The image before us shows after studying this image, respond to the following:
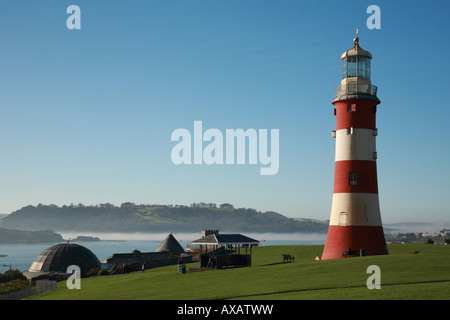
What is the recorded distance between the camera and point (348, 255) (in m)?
40.3

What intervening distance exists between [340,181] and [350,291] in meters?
18.0

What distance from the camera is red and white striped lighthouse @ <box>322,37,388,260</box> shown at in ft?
134

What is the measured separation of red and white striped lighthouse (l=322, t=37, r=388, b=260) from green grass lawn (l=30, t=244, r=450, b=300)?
16.1 feet

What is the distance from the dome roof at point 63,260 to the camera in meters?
67.5

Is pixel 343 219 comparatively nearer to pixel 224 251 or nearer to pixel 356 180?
pixel 356 180

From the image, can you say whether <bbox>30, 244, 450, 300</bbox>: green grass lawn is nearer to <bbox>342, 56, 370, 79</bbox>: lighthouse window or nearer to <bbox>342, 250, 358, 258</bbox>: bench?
<bbox>342, 250, 358, 258</bbox>: bench

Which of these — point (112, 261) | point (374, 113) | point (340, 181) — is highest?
point (374, 113)

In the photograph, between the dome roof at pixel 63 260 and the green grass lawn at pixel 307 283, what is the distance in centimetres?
3566

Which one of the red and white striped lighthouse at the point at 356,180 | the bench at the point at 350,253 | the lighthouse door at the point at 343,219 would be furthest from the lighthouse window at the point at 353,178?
the bench at the point at 350,253

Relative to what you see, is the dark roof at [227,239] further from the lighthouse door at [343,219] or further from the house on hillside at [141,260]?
the lighthouse door at [343,219]

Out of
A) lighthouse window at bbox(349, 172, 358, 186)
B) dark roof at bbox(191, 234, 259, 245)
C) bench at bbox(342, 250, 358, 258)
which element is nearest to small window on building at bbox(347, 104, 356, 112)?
lighthouse window at bbox(349, 172, 358, 186)
